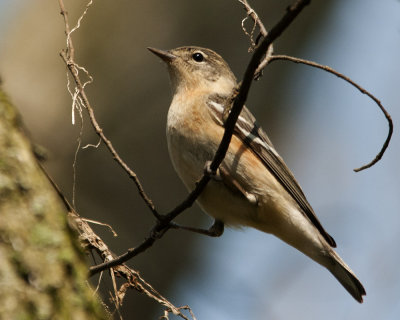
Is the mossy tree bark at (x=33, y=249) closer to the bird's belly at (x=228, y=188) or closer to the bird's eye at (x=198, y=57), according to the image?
the bird's belly at (x=228, y=188)

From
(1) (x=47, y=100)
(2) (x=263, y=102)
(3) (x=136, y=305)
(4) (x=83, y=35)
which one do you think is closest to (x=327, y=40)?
(2) (x=263, y=102)

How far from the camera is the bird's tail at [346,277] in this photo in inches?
162

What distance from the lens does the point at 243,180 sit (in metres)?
3.81

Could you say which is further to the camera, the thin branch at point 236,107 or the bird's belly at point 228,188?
the bird's belly at point 228,188

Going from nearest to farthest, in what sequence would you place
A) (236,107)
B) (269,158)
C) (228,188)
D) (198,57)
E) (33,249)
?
1. (33,249)
2. (236,107)
3. (228,188)
4. (269,158)
5. (198,57)

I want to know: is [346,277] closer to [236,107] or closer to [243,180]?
[243,180]

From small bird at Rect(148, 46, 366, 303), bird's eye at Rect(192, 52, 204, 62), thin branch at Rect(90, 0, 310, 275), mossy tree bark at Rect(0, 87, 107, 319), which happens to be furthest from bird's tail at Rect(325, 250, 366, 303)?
mossy tree bark at Rect(0, 87, 107, 319)

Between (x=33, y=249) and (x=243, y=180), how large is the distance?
228 centimetres

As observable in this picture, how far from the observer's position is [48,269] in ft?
5.58

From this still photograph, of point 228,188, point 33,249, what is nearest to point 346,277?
point 228,188

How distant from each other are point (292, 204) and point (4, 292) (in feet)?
9.13

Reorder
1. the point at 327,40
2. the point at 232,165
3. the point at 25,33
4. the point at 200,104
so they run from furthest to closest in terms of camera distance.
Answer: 1. the point at 327,40
2. the point at 25,33
3. the point at 200,104
4. the point at 232,165

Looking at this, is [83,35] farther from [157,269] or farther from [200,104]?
[157,269]

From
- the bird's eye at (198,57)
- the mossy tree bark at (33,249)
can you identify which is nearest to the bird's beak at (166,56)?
the bird's eye at (198,57)
